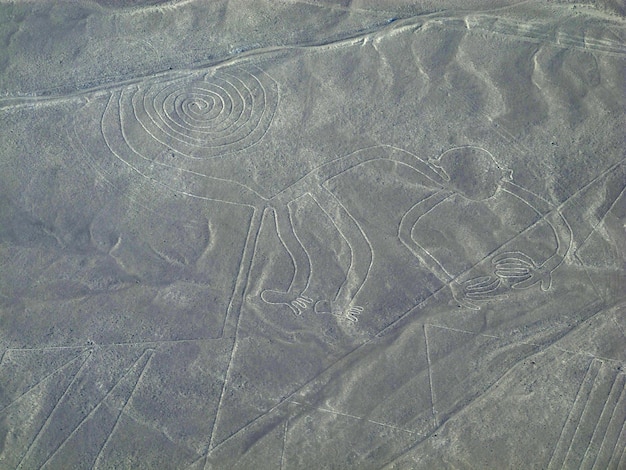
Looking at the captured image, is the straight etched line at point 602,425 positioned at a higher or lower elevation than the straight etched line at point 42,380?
lower

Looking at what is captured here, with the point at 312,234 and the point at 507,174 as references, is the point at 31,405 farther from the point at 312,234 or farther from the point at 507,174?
the point at 507,174

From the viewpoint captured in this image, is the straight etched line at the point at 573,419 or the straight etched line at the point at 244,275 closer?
the straight etched line at the point at 573,419

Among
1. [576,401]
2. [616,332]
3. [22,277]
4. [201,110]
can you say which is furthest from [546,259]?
[22,277]

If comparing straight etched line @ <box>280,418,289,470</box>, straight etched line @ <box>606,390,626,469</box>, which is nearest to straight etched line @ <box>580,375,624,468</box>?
straight etched line @ <box>606,390,626,469</box>

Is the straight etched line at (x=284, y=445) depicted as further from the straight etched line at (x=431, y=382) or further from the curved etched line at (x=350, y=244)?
the straight etched line at (x=431, y=382)

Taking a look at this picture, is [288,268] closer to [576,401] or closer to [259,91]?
[259,91]

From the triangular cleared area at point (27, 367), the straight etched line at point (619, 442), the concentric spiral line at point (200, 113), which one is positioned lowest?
the straight etched line at point (619, 442)

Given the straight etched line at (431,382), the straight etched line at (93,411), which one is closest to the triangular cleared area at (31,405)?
the straight etched line at (93,411)

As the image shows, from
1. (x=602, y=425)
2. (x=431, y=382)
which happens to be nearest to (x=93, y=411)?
(x=431, y=382)
